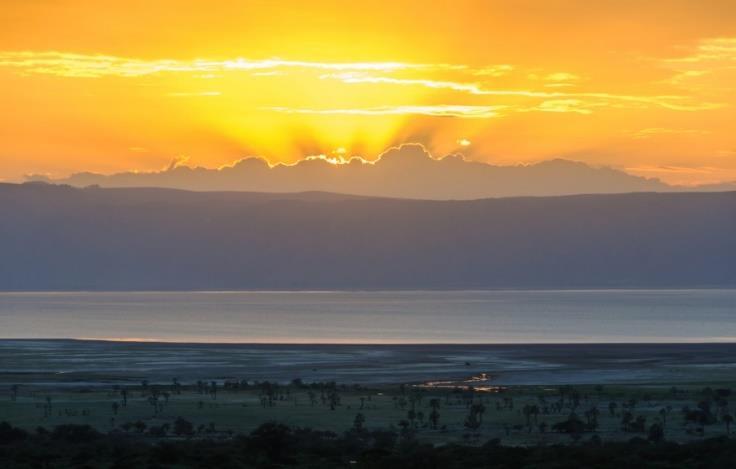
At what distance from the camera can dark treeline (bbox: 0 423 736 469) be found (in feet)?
138

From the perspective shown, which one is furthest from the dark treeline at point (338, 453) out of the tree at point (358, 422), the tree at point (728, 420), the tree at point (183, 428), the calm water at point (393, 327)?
the calm water at point (393, 327)

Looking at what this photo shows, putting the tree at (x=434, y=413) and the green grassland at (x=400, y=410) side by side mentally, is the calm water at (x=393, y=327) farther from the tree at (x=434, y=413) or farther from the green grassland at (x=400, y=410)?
the tree at (x=434, y=413)

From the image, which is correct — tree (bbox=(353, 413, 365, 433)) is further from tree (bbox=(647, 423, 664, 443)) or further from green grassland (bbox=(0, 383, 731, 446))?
tree (bbox=(647, 423, 664, 443))

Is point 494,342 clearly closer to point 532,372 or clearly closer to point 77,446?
point 532,372

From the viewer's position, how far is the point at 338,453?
45.5 meters

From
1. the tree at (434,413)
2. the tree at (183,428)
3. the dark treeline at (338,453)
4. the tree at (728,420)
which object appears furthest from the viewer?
the tree at (434,413)

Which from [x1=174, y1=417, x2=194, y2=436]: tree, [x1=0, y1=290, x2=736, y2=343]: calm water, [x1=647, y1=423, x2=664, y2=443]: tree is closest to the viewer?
[x1=647, y1=423, x2=664, y2=443]: tree

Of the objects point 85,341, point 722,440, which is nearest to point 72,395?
point 722,440

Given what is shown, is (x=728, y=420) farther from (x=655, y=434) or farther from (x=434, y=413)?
(x=434, y=413)

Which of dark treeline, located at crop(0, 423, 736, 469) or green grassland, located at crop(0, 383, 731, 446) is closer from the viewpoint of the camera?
dark treeline, located at crop(0, 423, 736, 469)

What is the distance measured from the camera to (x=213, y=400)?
6475 cm

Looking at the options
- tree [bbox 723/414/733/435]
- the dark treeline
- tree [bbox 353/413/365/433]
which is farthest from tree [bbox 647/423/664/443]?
tree [bbox 353/413/365/433]

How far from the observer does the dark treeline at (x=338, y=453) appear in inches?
1654

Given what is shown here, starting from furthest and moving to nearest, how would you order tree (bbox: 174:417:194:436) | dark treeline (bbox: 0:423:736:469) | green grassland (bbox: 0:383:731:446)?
green grassland (bbox: 0:383:731:446) → tree (bbox: 174:417:194:436) → dark treeline (bbox: 0:423:736:469)
